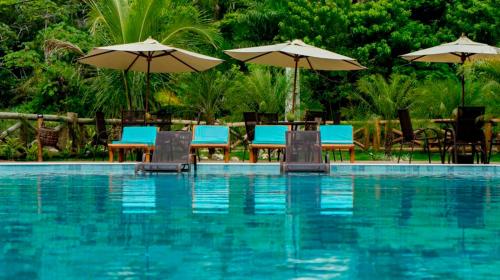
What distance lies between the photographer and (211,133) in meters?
16.2

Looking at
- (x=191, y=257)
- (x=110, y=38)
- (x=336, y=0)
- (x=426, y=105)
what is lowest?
(x=191, y=257)

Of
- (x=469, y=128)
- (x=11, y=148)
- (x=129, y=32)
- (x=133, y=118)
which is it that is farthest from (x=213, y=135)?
(x=129, y=32)

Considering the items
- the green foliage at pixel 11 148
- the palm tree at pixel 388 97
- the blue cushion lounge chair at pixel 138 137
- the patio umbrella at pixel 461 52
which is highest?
the patio umbrella at pixel 461 52

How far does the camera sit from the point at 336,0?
83.9 feet

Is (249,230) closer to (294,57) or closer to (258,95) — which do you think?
(294,57)

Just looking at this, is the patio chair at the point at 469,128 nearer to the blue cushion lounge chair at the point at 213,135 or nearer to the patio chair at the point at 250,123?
the patio chair at the point at 250,123

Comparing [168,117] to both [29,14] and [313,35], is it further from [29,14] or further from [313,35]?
[29,14]

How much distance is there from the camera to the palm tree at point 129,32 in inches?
763

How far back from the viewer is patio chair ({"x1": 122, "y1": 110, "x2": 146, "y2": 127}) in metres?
16.3

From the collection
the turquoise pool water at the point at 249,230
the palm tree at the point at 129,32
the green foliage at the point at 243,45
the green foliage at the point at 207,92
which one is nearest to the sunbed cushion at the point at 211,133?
the green foliage at the point at 207,92

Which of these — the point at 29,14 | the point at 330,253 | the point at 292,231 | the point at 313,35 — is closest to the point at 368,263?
the point at 330,253

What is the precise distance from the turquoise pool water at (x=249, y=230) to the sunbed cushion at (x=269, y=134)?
416 cm

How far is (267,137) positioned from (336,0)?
10698 mm

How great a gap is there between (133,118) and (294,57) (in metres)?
3.50
